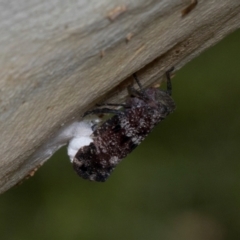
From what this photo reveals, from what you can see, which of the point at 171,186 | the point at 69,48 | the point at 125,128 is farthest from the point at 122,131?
the point at 171,186

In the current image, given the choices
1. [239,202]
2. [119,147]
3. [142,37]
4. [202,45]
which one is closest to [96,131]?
[119,147]

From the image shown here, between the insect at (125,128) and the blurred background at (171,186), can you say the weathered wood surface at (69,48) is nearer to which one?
the insect at (125,128)

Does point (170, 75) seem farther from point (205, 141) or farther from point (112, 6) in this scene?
point (205, 141)

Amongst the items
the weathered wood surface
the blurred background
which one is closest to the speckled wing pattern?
the weathered wood surface

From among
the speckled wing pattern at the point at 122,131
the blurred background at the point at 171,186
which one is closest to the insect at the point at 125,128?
the speckled wing pattern at the point at 122,131

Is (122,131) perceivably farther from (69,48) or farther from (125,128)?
(69,48)

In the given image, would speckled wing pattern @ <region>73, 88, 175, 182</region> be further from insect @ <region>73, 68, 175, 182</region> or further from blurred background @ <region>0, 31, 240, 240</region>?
blurred background @ <region>0, 31, 240, 240</region>
